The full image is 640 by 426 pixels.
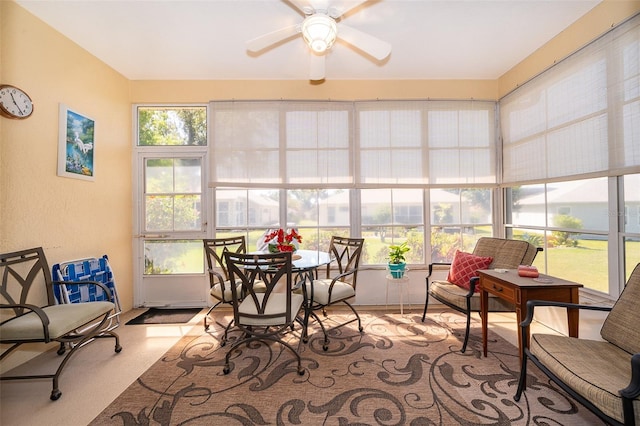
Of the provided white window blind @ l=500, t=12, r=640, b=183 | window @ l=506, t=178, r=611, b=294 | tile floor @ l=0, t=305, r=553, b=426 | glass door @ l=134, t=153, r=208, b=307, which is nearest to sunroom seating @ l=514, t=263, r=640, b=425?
window @ l=506, t=178, r=611, b=294

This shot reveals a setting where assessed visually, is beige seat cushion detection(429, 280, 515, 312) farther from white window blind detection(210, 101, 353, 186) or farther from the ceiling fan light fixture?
the ceiling fan light fixture

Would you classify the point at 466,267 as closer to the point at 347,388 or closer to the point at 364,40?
the point at 347,388

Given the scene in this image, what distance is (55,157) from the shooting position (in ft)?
8.34

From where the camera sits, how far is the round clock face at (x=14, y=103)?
211 cm

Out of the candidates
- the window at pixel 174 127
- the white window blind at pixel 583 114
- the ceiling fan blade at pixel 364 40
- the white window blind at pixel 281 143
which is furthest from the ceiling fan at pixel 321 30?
the white window blind at pixel 583 114

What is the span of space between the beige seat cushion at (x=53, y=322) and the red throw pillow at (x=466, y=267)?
3.46m

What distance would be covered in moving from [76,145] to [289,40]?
2541mm

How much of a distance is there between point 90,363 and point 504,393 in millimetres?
3382

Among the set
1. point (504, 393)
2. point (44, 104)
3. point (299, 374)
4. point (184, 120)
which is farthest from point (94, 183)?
point (504, 393)

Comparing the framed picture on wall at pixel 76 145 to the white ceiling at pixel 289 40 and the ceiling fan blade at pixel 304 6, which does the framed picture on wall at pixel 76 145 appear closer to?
the white ceiling at pixel 289 40

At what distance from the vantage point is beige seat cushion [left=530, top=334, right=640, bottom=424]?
1.23m

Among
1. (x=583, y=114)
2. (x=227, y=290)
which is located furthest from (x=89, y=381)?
(x=583, y=114)

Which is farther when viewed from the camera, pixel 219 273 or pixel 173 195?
pixel 173 195

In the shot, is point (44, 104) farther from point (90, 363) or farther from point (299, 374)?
point (299, 374)
